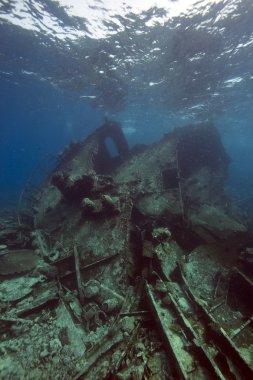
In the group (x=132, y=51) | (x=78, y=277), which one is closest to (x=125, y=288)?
(x=78, y=277)

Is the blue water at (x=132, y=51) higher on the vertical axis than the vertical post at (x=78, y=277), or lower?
higher

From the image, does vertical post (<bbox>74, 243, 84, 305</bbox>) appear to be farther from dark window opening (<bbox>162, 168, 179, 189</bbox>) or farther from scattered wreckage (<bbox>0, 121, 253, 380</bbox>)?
dark window opening (<bbox>162, 168, 179, 189</bbox>)

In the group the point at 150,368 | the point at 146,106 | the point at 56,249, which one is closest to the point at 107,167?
the point at 56,249

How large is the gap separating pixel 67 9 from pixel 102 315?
15.5 m

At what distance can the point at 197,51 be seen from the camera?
15594mm

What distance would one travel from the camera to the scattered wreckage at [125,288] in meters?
4.23

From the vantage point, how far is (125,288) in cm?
610

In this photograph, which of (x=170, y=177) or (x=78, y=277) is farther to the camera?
(x=170, y=177)

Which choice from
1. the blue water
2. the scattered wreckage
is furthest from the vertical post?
the blue water

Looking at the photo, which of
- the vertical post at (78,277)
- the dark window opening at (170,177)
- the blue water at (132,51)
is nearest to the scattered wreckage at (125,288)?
the vertical post at (78,277)

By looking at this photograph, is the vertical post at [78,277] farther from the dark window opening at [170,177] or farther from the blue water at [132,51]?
the blue water at [132,51]

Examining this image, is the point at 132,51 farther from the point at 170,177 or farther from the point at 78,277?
the point at 78,277

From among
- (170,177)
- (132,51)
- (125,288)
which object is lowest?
(125,288)

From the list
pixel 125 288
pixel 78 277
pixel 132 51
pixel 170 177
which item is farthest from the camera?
pixel 132 51
